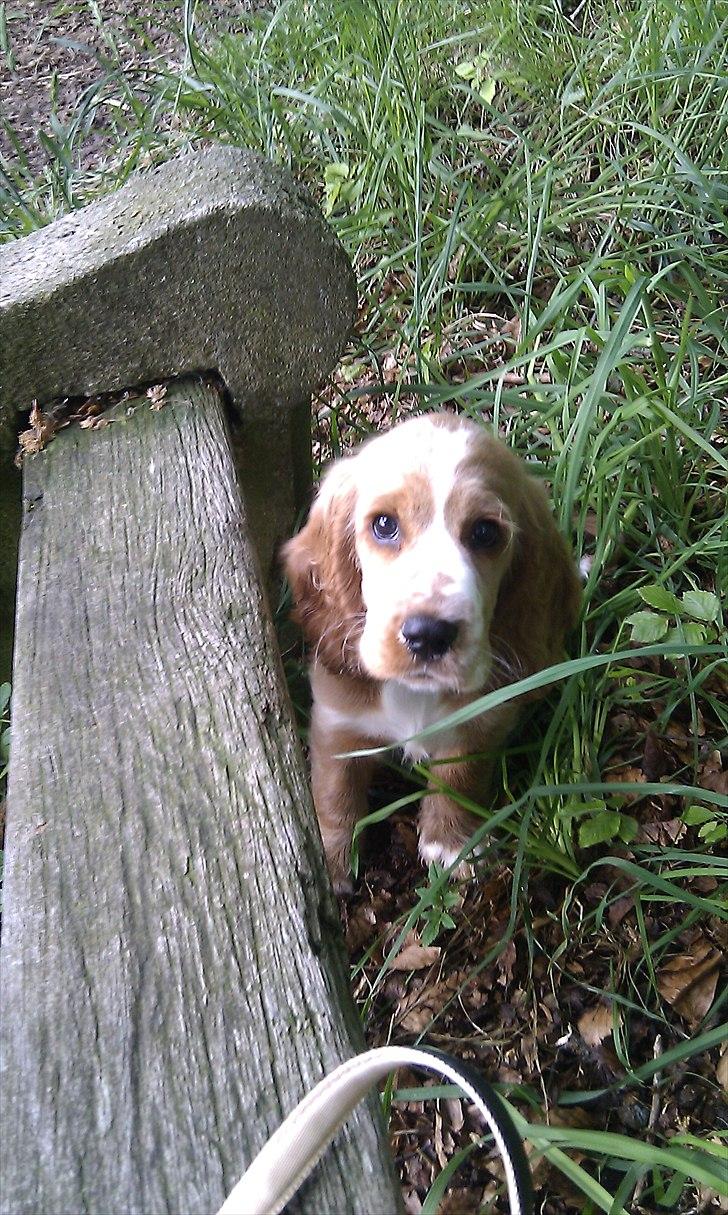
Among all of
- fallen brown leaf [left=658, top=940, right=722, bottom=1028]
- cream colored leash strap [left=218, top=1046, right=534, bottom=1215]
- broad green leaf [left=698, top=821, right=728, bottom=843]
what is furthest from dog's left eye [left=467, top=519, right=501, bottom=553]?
cream colored leash strap [left=218, top=1046, right=534, bottom=1215]

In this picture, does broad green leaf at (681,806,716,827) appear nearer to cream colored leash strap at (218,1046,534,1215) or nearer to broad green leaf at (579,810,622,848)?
broad green leaf at (579,810,622,848)

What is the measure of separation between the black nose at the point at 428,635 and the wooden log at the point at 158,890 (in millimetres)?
303

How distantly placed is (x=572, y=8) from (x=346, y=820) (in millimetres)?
3364

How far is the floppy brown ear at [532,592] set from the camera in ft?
6.52

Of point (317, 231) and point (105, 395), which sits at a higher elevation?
point (317, 231)

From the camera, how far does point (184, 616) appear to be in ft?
4.70

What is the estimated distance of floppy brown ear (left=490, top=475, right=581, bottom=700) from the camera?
1986 mm

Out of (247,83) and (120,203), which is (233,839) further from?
(247,83)

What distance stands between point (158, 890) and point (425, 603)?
758mm

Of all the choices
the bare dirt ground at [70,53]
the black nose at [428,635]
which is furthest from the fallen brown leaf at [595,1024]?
the bare dirt ground at [70,53]

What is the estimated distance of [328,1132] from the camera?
0.86 m

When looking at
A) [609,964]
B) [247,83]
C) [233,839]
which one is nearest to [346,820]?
[609,964]

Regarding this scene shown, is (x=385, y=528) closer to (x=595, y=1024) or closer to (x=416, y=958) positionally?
(x=416, y=958)

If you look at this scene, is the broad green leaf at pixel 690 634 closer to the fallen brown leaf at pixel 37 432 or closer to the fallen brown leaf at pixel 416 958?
the fallen brown leaf at pixel 416 958
